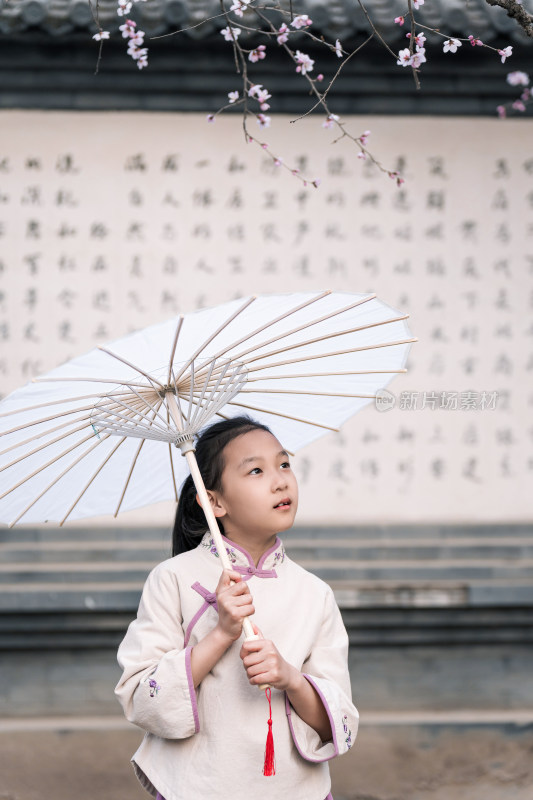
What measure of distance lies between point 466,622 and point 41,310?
263 cm

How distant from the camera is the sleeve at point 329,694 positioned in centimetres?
213

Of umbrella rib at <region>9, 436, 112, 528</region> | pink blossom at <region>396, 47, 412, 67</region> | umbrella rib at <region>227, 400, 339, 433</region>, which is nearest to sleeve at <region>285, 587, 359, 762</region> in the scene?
umbrella rib at <region>227, 400, 339, 433</region>

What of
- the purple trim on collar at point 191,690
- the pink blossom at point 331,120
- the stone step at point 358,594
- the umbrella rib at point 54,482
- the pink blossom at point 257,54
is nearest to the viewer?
the purple trim on collar at point 191,690

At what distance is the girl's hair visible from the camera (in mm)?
2303

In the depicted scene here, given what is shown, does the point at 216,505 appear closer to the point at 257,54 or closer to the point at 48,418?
the point at 48,418

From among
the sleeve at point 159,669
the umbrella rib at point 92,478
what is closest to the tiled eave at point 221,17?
the umbrella rib at point 92,478

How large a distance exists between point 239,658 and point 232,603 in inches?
9.1

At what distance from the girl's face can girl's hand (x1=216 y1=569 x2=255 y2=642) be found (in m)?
0.19

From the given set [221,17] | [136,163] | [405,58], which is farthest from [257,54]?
[136,163]

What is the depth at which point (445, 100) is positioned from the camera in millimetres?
4883

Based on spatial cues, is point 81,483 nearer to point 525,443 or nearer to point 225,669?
point 225,669

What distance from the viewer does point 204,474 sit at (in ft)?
7.68

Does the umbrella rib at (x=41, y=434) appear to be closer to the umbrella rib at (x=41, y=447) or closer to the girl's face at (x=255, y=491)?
the umbrella rib at (x=41, y=447)

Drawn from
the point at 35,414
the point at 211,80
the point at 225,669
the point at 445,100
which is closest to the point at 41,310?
the point at 211,80
